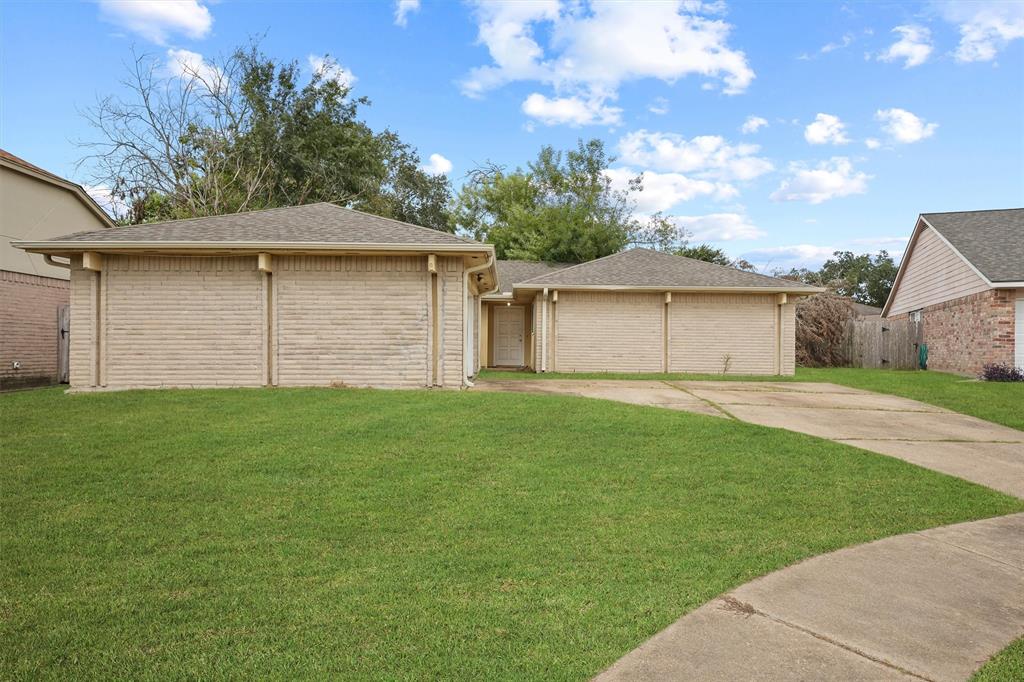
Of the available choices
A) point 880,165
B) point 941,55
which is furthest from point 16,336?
point 880,165

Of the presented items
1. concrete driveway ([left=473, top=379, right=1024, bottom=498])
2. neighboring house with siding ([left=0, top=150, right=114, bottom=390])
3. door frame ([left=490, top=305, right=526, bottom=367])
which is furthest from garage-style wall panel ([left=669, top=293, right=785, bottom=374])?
neighboring house with siding ([left=0, top=150, right=114, bottom=390])

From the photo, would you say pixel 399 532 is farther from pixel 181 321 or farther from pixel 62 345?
pixel 62 345

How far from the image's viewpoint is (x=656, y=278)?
16.5m

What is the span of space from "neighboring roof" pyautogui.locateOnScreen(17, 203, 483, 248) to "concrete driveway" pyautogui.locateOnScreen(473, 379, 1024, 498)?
323cm

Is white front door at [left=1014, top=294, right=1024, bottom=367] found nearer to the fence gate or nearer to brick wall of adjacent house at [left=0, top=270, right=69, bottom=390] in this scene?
the fence gate

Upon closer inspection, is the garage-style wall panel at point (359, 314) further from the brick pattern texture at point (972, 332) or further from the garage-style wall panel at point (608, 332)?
the brick pattern texture at point (972, 332)

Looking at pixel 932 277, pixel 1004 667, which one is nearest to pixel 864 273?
pixel 932 277

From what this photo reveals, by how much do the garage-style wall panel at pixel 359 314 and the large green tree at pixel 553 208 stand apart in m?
17.9

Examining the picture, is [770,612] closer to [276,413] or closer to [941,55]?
[276,413]

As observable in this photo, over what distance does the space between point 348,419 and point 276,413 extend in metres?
1.11

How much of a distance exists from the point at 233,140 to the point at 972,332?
94.2 feet

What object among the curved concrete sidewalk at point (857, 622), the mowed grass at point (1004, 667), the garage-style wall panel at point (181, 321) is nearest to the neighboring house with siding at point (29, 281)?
the garage-style wall panel at point (181, 321)

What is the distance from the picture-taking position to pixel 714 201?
2639 cm

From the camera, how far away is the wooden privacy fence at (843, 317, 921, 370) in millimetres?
20703
